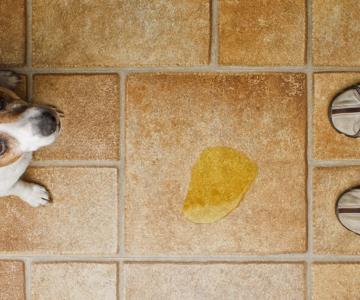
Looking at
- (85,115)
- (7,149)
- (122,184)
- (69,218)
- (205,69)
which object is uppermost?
(205,69)

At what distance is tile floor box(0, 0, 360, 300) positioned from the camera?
144 cm

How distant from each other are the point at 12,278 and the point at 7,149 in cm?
53

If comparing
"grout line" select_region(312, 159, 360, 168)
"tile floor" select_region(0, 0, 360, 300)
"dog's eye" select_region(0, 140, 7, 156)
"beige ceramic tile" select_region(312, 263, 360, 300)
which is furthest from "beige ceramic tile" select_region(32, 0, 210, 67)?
"beige ceramic tile" select_region(312, 263, 360, 300)

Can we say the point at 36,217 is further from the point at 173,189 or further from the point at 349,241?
the point at 349,241

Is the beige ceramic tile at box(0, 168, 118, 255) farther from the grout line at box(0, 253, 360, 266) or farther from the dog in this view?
the dog

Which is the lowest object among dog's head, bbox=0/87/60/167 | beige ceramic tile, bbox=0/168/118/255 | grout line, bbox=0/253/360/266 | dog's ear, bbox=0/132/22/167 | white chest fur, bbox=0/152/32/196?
grout line, bbox=0/253/360/266

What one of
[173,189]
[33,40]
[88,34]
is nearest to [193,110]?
[173,189]

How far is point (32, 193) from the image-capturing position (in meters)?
1.41

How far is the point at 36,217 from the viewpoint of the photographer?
4.78ft

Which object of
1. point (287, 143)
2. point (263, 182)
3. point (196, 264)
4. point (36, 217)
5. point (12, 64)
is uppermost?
point (12, 64)

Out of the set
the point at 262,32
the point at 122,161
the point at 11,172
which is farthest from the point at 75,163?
the point at 262,32

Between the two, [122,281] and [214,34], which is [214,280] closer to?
[122,281]

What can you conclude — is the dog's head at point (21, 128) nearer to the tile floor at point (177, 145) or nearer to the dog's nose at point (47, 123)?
the dog's nose at point (47, 123)

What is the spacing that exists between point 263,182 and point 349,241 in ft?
1.06
